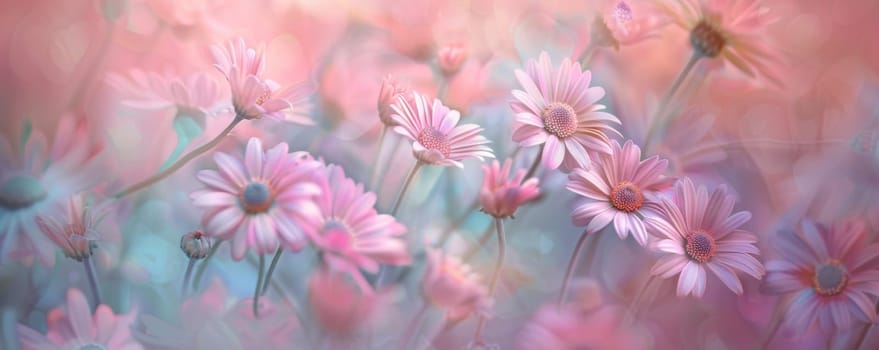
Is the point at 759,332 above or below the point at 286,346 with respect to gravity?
above

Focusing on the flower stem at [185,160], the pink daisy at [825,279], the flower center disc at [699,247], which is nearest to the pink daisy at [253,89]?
the flower stem at [185,160]

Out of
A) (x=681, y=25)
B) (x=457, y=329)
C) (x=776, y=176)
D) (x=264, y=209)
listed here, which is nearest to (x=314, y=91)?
(x=264, y=209)

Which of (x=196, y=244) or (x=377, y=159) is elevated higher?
(x=377, y=159)

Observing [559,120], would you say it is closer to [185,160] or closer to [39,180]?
[185,160]

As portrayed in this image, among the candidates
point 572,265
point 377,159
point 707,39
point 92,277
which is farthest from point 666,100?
point 92,277

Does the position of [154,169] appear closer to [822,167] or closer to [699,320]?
[699,320]

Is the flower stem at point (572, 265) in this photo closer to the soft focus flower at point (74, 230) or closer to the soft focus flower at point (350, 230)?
the soft focus flower at point (350, 230)
